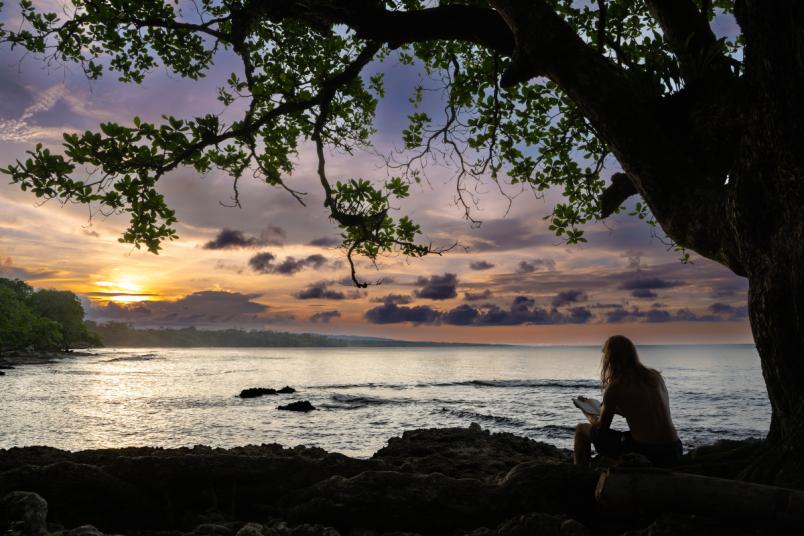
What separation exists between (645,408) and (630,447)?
0.55 m

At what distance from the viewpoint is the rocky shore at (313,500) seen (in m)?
4.78

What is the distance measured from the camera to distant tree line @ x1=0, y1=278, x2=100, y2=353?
75562 mm

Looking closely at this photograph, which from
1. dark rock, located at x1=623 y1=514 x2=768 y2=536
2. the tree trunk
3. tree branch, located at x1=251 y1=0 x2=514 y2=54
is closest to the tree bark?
dark rock, located at x1=623 y1=514 x2=768 y2=536

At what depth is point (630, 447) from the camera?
6.54 meters

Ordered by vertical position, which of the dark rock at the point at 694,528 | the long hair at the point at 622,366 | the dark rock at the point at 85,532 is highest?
the long hair at the point at 622,366

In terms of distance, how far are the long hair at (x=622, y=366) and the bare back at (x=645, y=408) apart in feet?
0.23

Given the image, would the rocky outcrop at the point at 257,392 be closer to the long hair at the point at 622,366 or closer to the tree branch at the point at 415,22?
the tree branch at the point at 415,22

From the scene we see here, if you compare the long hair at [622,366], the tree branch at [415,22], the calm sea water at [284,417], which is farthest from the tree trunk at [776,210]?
the calm sea water at [284,417]

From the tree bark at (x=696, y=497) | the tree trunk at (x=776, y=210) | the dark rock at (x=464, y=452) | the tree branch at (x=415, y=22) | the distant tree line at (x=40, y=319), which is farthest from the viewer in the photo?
the distant tree line at (x=40, y=319)

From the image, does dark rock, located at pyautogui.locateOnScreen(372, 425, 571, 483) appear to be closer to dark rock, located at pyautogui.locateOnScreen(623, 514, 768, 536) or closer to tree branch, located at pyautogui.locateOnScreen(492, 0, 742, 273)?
dark rock, located at pyautogui.locateOnScreen(623, 514, 768, 536)

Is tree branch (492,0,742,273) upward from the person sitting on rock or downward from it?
upward

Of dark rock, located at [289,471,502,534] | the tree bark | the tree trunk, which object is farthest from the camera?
dark rock, located at [289,471,502,534]

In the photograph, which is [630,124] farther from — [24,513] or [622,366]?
[24,513]

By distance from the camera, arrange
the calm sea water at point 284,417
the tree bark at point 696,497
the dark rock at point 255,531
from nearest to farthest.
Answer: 1. the tree bark at point 696,497
2. the dark rock at point 255,531
3. the calm sea water at point 284,417
